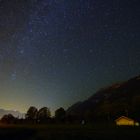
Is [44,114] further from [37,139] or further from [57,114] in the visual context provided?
[37,139]

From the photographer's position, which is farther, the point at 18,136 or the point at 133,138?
the point at 18,136

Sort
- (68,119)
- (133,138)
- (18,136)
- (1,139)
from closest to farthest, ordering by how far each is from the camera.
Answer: (133,138)
(1,139)
(18,136)
(68,119)

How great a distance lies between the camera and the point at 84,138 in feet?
129

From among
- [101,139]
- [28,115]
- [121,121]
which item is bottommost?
[101,139]

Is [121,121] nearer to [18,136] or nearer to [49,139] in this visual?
[18,136]

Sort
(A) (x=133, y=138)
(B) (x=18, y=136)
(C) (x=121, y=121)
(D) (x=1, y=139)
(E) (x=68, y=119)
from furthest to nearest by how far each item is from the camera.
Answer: (E) (x=68, y=119), (C) (x=121, y=121), (B) (x=18, y=136), (D) (x=1, y=139), (A) (x=133, y=138)

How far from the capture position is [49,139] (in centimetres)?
4106

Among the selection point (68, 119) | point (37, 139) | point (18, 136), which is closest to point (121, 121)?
point (68, 119)

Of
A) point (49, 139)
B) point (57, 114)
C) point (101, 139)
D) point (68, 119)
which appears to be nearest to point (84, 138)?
point (101, 139)

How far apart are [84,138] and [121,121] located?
75.0 m

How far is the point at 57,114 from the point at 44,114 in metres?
28.3

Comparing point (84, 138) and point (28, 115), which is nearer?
point (84, 138)

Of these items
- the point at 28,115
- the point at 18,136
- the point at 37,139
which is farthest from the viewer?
the point at 28,115

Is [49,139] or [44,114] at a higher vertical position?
[44,114]
